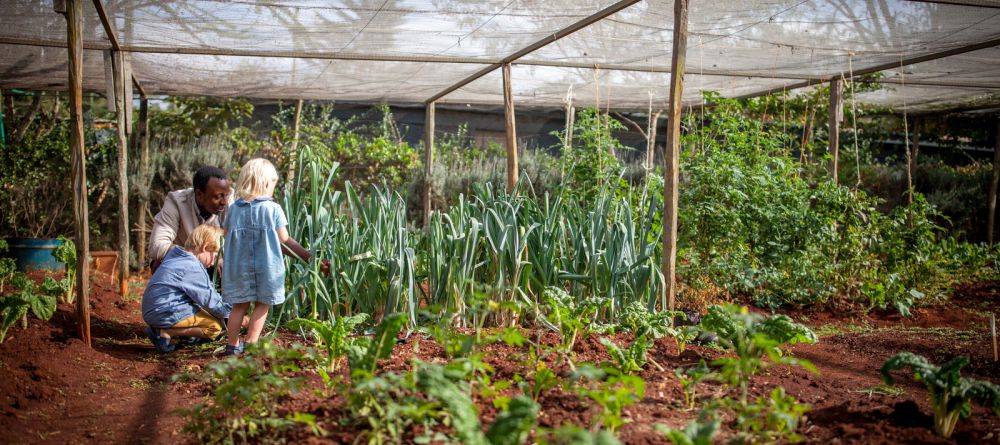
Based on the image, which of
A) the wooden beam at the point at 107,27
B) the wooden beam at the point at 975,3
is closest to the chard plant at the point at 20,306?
the wooden beam at the point at 107,27

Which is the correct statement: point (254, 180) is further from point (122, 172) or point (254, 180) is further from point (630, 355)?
point (122, 172)

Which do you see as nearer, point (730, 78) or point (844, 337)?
point (844, 337)

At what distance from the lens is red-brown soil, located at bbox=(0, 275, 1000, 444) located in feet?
7.32

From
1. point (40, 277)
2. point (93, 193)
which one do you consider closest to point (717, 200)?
point (40, 277)

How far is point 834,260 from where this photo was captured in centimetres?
527

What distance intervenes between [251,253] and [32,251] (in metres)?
3.95

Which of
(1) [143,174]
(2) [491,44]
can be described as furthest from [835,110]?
(1) [143,174]

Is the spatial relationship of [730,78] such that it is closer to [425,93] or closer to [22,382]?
[425,93]

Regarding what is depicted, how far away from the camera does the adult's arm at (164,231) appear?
390cm

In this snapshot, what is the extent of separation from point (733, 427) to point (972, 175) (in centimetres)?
1019

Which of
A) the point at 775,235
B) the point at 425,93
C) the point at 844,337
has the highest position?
the point at 425,93

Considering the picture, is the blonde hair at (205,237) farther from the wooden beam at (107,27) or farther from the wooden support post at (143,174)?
the wooden support post at (143,174)

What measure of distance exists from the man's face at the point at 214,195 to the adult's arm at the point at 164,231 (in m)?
0.14

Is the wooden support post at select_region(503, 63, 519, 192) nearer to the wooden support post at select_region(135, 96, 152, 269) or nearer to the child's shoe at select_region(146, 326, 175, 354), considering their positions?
the child's shoe at select_region(146, 326, 175, 354)
